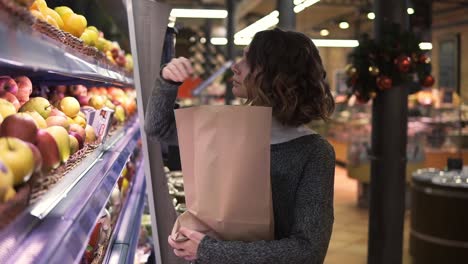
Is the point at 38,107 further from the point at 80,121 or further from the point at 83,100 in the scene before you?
the point at 83,100

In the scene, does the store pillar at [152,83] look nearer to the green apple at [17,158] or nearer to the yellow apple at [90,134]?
the yellow apple at [90,134]

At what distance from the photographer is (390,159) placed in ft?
14.0

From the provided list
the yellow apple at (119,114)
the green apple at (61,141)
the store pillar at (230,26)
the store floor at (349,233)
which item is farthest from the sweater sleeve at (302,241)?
the store pillar at (230,26)

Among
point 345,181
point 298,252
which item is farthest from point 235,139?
point 345,181

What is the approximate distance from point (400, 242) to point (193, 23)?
1758cm

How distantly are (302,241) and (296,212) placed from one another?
3.0 inches

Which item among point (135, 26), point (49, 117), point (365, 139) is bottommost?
point (365, 139)

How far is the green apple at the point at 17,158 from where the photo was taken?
99 centimetres

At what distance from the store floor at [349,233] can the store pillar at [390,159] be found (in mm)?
893

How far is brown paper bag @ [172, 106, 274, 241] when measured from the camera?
1320 millimetres

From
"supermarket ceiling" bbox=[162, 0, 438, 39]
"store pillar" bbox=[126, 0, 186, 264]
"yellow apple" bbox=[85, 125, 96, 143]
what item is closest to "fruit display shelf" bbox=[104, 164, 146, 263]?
"store pillar" bbox=[126, 0, 186, 264]

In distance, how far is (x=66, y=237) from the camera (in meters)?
1.11

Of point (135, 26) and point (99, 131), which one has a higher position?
point (135, 26)

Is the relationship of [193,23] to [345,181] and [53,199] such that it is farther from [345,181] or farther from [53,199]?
[53,199]
